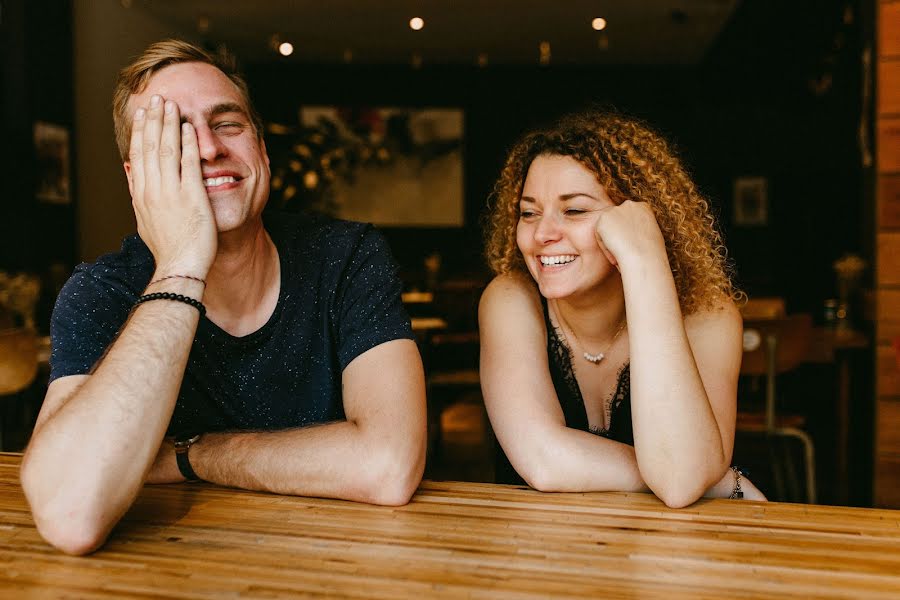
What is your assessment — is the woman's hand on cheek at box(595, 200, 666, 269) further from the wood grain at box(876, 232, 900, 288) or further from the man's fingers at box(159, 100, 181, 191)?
the wood grain at box(876, 232, 900, 288)

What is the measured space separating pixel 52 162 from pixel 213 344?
4.90 m

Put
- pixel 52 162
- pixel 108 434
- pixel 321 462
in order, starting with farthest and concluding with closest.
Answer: pixel 52 162 → pixel 321 462 → pixel 108 434

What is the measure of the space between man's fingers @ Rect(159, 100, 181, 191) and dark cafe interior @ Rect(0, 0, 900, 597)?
0.91 feet

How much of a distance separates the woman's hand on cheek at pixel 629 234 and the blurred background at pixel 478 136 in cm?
221

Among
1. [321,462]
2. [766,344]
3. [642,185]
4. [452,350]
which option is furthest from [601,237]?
[452,350]

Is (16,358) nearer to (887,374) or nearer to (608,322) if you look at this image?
(608,322)

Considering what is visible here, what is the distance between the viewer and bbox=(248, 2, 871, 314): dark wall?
8.30 meters

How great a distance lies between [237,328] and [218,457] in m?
0.31

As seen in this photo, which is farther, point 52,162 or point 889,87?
point 52,162

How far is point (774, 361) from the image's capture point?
3.10 meters

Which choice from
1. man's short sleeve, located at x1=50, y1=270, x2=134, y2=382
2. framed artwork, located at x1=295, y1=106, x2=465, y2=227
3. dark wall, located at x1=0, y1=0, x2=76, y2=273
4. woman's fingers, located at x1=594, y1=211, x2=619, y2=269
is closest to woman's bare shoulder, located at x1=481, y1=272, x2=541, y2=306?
woman's fingers, located at x1=594, y1=211, x2=619, y2=269

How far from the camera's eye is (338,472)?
113 centimetres

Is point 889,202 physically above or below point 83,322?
above

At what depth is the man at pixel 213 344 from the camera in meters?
1.02
